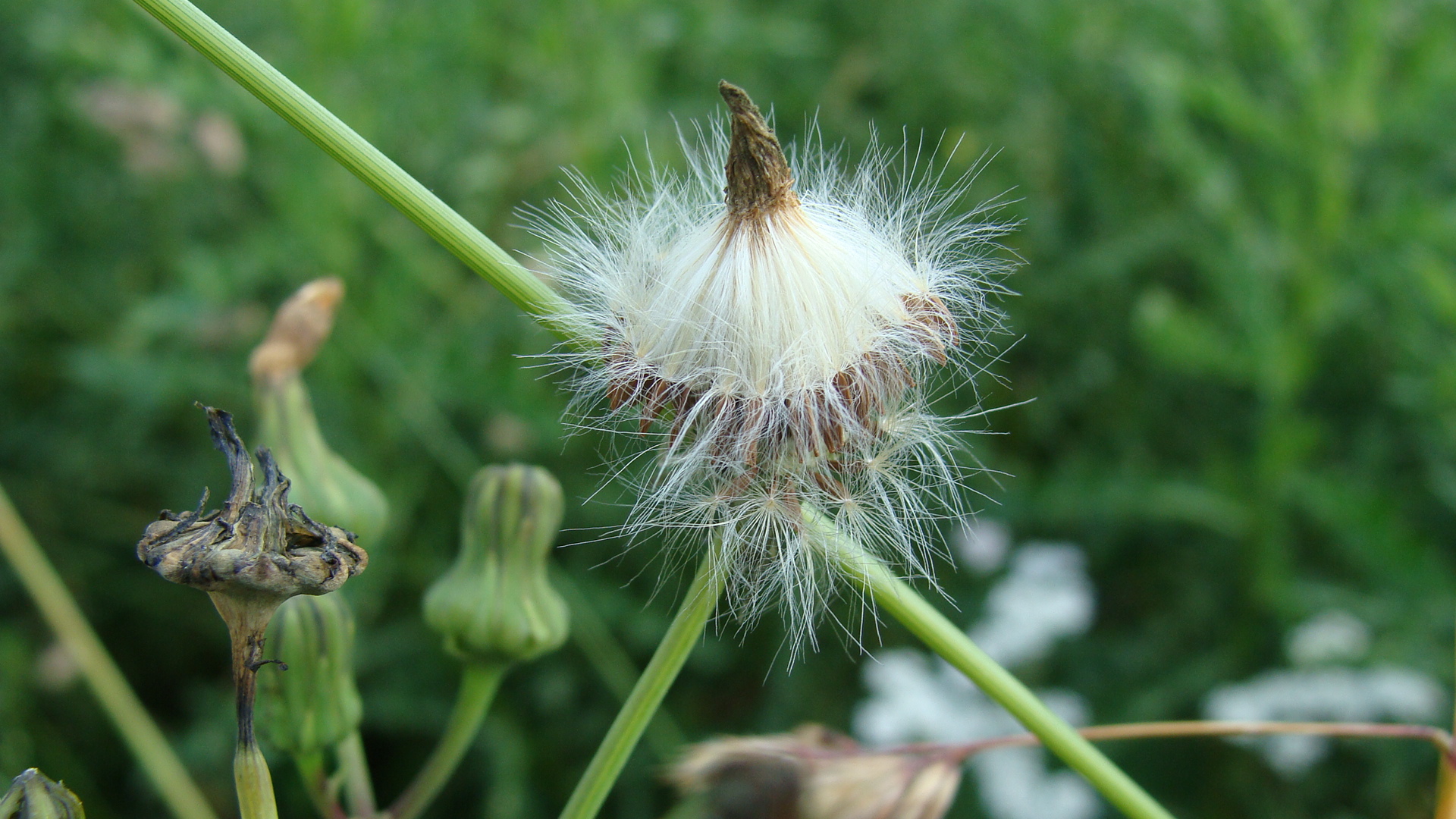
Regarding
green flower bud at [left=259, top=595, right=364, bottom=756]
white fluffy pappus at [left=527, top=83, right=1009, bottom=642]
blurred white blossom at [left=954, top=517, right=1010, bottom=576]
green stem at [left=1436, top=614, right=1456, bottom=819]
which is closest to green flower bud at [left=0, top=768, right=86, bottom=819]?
green flower bud at [left=259, top=595, right=364, bottom=756]

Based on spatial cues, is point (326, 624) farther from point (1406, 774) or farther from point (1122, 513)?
point (1406, 774)

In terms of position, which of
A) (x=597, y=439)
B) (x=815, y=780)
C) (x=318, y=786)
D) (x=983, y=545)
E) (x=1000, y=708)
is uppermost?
(x=983, y=545)

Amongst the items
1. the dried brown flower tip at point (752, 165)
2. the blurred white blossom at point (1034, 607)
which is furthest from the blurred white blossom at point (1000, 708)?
the dried brown flower tip at point (752, 165)

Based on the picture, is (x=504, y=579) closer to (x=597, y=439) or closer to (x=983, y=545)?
(x=597, y=439)

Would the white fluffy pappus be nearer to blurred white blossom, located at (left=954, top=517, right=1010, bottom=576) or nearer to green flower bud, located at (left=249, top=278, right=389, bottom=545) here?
green flower bud, located at (left=249, top=278, right=389, bottom=545)

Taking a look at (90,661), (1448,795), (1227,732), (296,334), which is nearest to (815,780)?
(1227,732)
